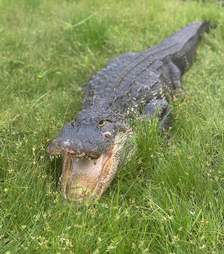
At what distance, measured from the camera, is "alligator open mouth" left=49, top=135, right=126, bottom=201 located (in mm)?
3154

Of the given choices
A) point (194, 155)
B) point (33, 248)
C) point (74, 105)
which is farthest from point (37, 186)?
point (74, 105)

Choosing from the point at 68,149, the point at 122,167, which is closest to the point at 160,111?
the point at 122,167

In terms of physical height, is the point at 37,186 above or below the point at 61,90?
above

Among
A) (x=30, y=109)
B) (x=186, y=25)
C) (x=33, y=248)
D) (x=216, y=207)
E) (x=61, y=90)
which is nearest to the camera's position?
(x=33, y=248)

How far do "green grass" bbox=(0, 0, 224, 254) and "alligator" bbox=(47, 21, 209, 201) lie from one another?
0.36ft

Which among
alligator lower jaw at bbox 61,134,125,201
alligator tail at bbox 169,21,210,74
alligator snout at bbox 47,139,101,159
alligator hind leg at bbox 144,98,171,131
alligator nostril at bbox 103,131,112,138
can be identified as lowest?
alligator tail at bbox 169,21,210,74

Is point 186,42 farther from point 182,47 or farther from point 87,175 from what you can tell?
point 87,175

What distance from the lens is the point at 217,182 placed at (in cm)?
318

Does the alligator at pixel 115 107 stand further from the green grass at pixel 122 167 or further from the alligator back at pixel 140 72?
the green grass at pixel 122 167

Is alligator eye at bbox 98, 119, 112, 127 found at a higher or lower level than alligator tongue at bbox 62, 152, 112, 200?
higher

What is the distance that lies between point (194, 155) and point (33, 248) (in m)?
1.21

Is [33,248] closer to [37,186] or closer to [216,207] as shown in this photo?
[37,186]

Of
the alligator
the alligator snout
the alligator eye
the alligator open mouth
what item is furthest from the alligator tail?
the alligator snout

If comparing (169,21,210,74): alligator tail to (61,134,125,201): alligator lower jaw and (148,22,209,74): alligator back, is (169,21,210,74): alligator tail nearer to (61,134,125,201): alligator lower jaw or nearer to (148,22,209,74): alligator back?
(148,22,209,74): alligator back
